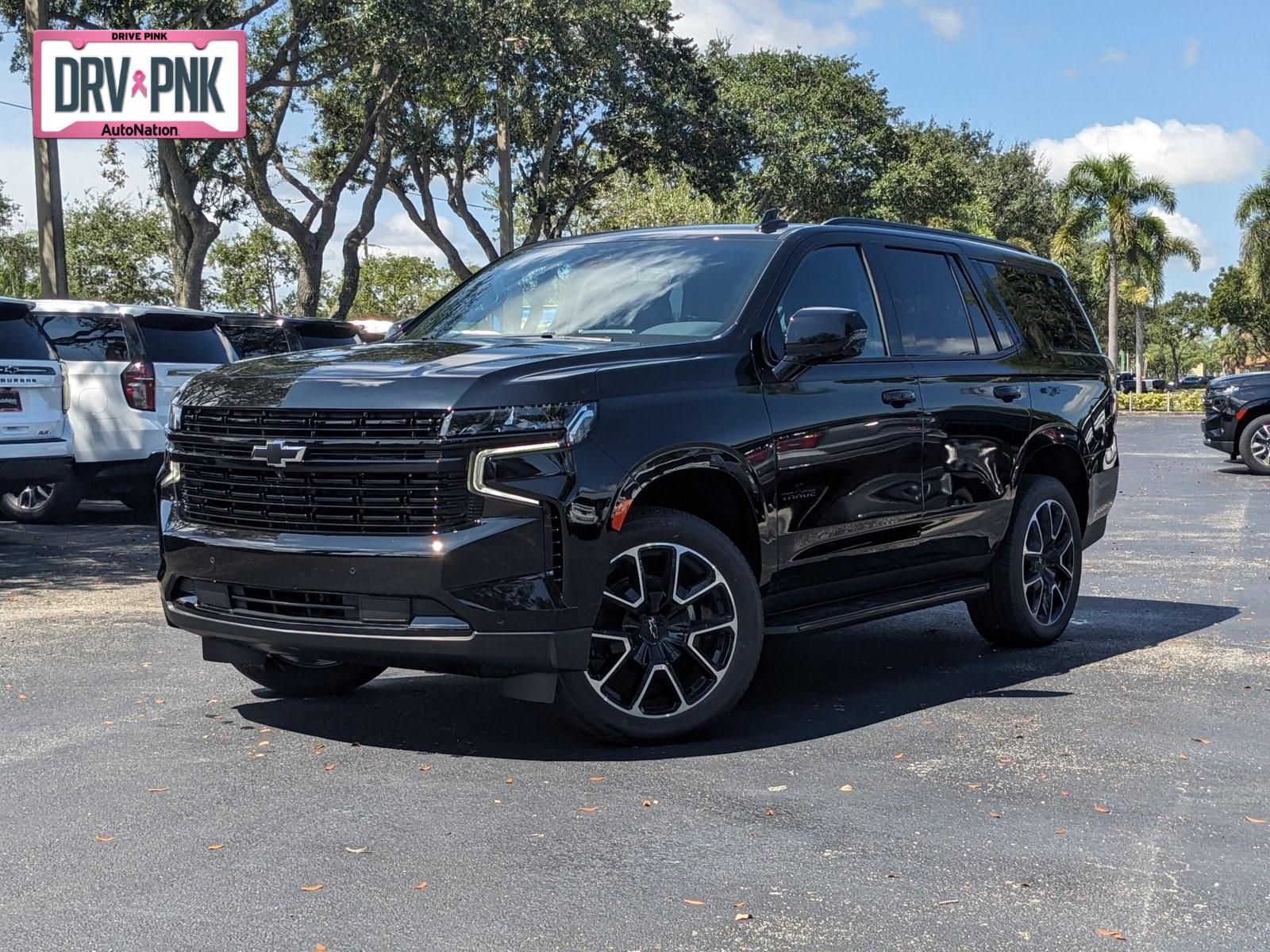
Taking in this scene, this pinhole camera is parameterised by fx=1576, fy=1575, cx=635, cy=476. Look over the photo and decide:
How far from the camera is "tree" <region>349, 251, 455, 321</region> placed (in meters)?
86.8

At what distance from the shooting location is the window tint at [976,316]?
7656 millimetres

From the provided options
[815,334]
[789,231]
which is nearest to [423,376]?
[815,334]

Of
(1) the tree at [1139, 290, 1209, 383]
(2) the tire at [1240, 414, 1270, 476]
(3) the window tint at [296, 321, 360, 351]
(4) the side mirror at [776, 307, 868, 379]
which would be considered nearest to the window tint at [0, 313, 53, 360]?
(3) the window tint at [296, 321, 360, 351]

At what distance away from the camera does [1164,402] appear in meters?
55.4

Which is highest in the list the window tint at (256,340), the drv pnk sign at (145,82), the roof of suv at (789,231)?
the drv pnk sign at (145,82)

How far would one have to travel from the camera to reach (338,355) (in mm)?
5906

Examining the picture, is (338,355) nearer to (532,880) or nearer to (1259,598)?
(532,880)

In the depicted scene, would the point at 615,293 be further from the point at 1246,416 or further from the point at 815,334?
the point at 1246,416

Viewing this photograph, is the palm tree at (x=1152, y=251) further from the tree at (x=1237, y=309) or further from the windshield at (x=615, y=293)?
the windshield at (x=615, y=293)

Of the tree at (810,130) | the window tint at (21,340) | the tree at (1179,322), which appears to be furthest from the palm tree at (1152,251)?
the tree at (1179,322)

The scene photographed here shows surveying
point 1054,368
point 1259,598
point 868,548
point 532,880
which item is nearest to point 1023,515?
point 1054,368

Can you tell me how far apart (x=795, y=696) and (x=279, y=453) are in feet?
8.35

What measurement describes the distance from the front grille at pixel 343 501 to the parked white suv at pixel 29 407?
282 inches

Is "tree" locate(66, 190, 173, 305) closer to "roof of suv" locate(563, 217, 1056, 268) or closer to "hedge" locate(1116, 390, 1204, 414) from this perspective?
"hedge" locate(1116, 390, 1204, 414)
